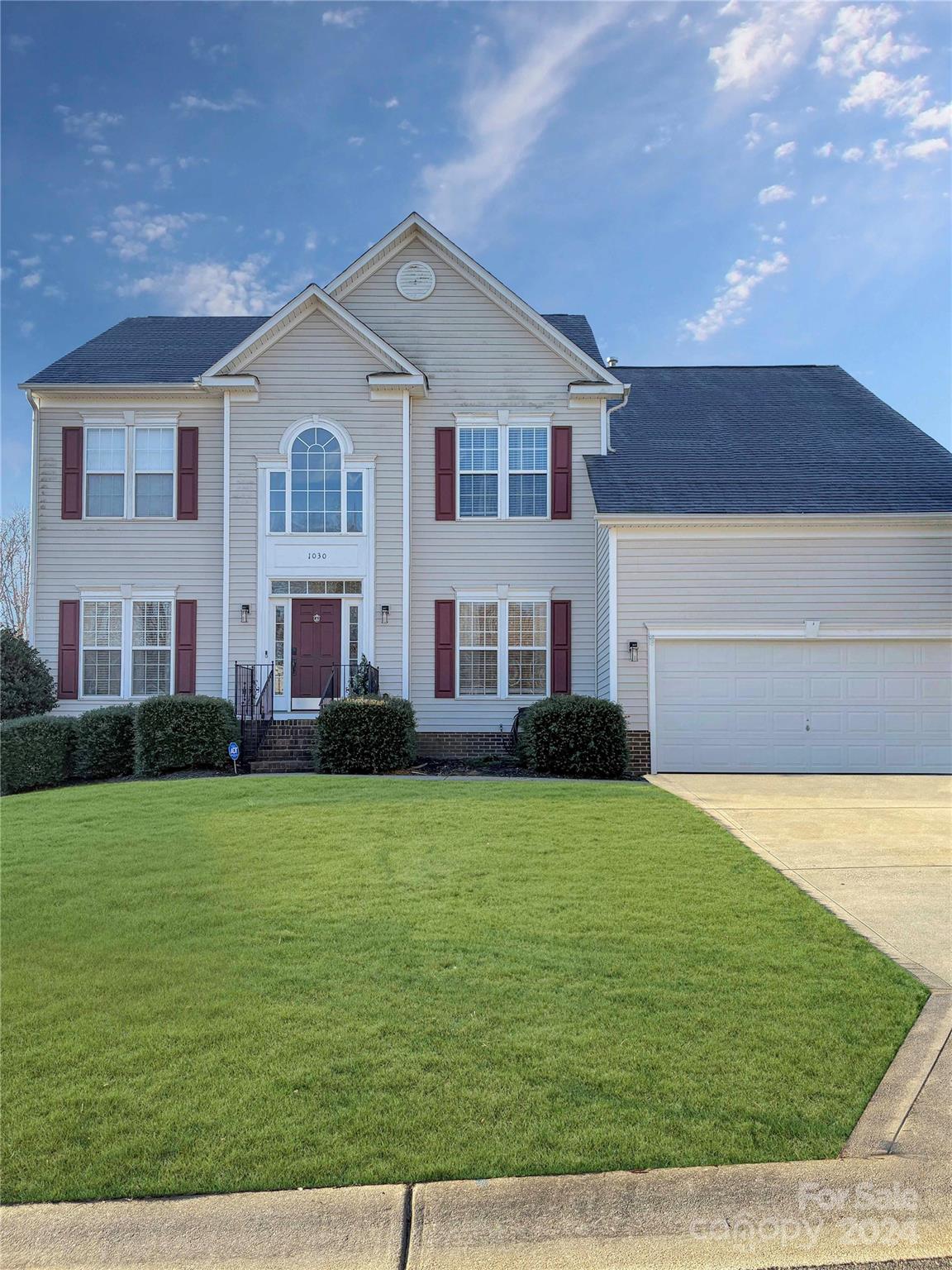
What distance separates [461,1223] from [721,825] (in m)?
6.83

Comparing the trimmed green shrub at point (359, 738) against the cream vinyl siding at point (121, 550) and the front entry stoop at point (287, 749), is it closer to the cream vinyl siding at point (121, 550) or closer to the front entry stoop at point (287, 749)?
the front entry stoop at point (287, 749)

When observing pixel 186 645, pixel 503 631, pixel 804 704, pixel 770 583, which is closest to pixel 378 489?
pixel 503 631

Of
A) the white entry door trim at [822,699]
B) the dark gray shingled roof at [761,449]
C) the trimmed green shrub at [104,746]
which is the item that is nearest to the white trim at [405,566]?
the dark gray shingled roof at [761,449]

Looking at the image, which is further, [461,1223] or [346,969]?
[346,969]

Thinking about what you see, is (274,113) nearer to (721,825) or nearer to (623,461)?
(623,461)

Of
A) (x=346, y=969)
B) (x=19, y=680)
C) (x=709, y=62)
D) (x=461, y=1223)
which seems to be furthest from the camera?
(x=19, y=680)

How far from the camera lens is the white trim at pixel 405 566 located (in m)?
16.3

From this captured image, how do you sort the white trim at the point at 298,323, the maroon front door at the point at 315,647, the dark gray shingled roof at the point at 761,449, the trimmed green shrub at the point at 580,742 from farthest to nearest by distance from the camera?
1. the maroon front door at the point at 315,647
2. the white trim at the point at 298,323
3. the dark gray shingled roof at the point at 761,449
4. the trimmed green shrub at the point at 580,742

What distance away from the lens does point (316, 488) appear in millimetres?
16422

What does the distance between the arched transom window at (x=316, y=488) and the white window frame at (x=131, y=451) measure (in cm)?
210

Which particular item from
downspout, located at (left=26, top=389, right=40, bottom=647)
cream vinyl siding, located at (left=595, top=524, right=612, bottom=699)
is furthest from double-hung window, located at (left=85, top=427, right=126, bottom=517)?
cream vinyl siding, located at (left=595, top=524, right=612, bottom=699)

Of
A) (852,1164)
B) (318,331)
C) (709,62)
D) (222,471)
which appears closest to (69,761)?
(222,471)

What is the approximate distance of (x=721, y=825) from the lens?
30.3ft

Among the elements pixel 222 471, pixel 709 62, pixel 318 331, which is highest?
pixel 709 62
